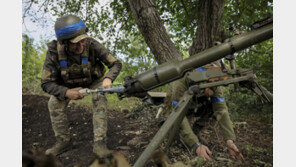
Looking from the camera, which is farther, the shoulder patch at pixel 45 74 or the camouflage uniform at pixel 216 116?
the shoulder patch at pixel 45 74

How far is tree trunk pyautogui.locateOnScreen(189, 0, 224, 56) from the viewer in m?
3.50

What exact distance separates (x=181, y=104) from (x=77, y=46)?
2039 millimetres

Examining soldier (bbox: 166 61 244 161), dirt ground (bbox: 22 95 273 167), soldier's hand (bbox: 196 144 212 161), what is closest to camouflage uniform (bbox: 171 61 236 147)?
soldier (bbox: 166 61 244 161)

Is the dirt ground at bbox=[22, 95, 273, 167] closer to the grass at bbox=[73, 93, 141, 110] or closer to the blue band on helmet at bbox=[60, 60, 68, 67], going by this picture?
the grass at bbox=[73, 93, 141, 110]

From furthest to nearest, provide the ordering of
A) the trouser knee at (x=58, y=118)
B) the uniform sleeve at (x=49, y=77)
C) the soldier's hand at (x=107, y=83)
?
the trouser knee at (x=58, y=118) → the uniform sleeve at (x=49, y=77) → the soldier's hand at (x=107, y=83)

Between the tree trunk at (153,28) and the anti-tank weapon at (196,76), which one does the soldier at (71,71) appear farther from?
the anti-tank weapon at (196,76)

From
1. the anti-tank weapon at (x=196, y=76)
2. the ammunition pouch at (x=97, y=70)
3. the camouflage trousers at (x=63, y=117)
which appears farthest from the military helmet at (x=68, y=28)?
the anti-tank weapon at (x=196, y=76)

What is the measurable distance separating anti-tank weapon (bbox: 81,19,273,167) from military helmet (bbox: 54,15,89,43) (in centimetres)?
130

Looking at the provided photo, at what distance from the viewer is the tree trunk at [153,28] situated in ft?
10.8

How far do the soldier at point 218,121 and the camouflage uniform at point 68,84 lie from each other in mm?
1136

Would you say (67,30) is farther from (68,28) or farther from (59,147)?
(59,147)

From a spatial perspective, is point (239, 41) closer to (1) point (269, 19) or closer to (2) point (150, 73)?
(1) point (269, 19)

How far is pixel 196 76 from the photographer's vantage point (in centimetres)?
205

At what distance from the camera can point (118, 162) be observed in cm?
46
